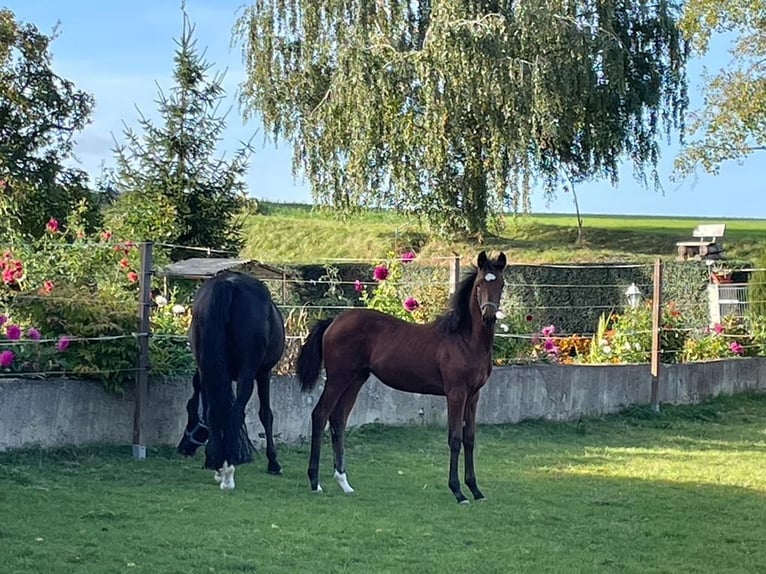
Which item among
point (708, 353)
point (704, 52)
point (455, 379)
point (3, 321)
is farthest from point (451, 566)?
point (704, 52)

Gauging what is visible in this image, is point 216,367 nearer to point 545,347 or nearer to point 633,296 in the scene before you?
point 545,347

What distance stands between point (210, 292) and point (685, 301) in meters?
13.0

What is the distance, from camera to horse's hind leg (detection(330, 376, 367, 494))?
7363 mm

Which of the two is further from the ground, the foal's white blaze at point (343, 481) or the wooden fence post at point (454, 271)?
the wooden fence post at point (454, 271)

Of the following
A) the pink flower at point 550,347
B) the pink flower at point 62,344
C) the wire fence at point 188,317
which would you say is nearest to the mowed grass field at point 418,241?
the wire fence at point 188,317

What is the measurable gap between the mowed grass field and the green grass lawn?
1744cm

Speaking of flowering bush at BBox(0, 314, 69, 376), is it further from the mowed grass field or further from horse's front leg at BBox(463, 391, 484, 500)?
the mowed grass field

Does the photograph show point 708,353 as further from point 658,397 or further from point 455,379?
point 455,379

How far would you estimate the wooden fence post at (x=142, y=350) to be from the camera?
27.1ft

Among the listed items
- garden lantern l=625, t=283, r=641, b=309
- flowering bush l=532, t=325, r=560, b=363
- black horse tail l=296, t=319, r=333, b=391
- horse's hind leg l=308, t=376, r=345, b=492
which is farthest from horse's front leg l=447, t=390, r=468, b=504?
garden lantern l=625, t=283, r=641, b=309

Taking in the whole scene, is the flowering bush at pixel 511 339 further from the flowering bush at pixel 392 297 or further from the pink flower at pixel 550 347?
the flowering bush at pixel 392 297

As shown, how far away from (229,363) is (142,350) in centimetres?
114

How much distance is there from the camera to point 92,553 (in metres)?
5.14

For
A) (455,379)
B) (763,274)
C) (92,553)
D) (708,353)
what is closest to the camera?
(92,553)
